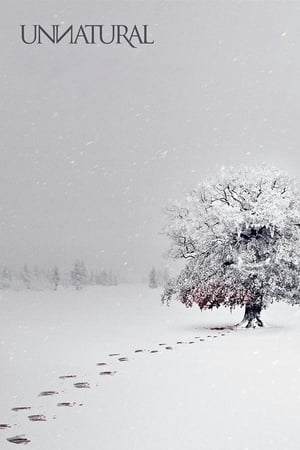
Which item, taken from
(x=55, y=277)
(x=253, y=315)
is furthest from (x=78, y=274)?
(x=253, y=315)

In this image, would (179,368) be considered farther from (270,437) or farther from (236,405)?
(270,437)

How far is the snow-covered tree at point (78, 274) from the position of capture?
106 meters

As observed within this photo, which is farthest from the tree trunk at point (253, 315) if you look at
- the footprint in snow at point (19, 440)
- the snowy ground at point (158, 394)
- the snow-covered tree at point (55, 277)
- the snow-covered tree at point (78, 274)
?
the snow-covered tree at point (55, 277)

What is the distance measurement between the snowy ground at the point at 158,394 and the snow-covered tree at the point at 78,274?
87.8 metres

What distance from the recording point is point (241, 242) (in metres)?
22.6

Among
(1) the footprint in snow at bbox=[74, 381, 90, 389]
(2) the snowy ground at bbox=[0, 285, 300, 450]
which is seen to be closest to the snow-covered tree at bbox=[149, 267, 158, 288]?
(2) the snowy ground at bbox=[0, 285, 300, 450]

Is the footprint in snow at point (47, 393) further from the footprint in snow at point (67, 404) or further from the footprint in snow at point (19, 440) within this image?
the footprint in snow at point (19, 440)

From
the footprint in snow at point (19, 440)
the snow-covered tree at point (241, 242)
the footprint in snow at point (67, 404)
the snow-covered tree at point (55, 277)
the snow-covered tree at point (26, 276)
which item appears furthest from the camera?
the snow-covered tree at point (26, 276)

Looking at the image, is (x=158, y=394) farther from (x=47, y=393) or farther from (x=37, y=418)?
(x=37, y=418)

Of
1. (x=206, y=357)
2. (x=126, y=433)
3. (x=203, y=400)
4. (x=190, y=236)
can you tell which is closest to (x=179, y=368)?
(x=206, y=357)

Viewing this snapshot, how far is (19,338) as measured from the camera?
67.7 feet

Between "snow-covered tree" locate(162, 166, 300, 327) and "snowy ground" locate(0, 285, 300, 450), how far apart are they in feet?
10.9

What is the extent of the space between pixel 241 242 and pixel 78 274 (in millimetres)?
86756

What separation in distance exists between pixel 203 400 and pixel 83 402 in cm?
191
